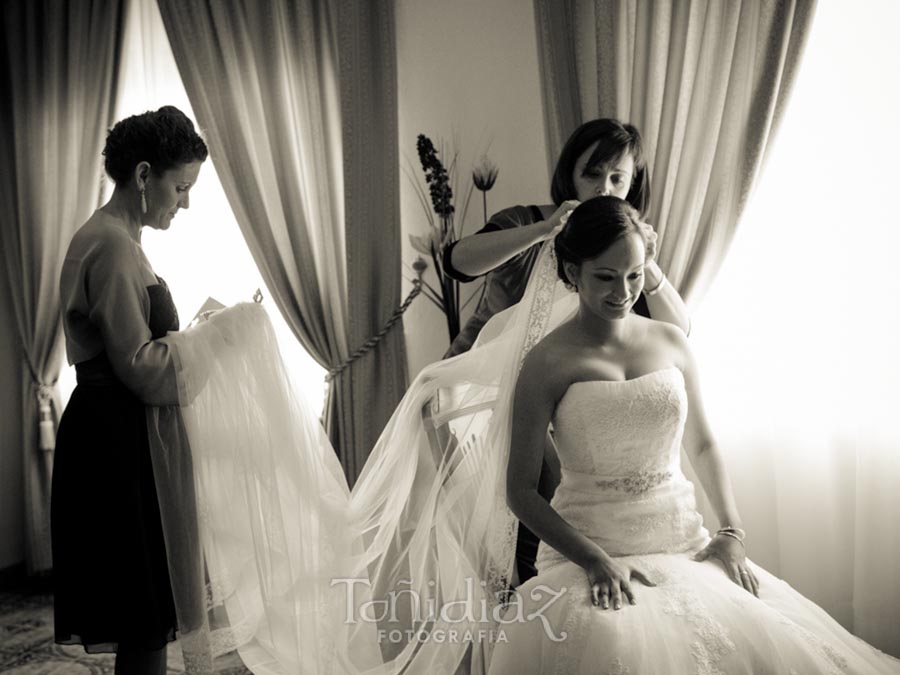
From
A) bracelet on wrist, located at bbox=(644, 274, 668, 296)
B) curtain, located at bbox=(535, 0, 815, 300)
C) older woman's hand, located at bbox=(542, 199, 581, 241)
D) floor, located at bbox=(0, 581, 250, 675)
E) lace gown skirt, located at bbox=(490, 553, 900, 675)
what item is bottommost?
floor, located at bbox=(0, 581, 250, 675)

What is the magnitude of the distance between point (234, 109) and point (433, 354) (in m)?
1.39

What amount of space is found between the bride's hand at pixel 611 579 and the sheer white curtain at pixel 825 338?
4.80ft

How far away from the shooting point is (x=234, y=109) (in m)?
3.54

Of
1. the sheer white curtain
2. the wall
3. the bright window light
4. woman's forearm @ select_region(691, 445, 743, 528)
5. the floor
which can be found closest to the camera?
woman's forearm @ select_region(691, 445, 743, 528)

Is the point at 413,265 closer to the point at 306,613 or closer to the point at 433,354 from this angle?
the point at 433,354

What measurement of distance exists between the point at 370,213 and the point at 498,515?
193 cm

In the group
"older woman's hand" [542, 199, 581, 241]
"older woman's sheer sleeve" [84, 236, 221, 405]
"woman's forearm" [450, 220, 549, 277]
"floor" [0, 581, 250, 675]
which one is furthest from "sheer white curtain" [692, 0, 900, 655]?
"floor" [0, 581, 250, 675]

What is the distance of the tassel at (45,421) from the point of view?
12.9ft

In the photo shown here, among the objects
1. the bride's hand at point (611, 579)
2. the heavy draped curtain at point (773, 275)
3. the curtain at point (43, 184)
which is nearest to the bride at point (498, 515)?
the bride's hand at point (611, 579)

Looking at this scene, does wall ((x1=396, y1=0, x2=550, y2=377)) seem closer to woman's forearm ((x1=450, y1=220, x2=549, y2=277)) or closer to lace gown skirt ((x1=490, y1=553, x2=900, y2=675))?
woman's forearm ((x1=450, y1=220, x2=549, y2=277))

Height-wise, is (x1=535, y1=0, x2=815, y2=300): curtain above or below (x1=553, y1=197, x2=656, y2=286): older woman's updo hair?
above

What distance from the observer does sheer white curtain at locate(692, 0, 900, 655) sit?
2.58 metres

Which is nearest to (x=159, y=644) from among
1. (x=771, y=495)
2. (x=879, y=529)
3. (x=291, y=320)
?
(x=291, y=320)

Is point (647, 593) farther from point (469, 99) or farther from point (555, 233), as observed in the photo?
point (469, 99)
